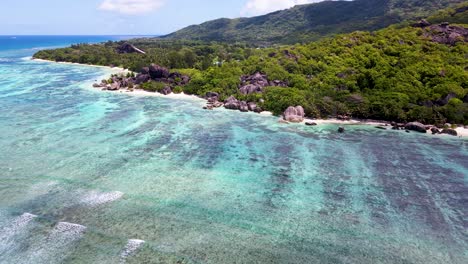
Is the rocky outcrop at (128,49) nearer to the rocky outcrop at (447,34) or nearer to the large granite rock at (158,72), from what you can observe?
the large granite rock at (158,72)

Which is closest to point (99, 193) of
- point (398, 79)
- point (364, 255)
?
point (364, 255)

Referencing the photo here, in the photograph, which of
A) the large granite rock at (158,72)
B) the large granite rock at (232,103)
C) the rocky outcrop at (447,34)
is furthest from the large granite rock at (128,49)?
the rocky outcrop at (447,34)

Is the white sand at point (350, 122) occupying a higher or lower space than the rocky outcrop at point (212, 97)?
lower

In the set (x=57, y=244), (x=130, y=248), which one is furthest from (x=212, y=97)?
(x=57, y=244)

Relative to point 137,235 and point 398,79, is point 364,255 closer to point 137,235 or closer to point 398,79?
point 137,235

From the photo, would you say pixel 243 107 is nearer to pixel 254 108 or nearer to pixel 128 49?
pixel 254 108

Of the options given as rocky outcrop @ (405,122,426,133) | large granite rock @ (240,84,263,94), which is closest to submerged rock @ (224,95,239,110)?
large granite rock @ (240,84,263,94)
